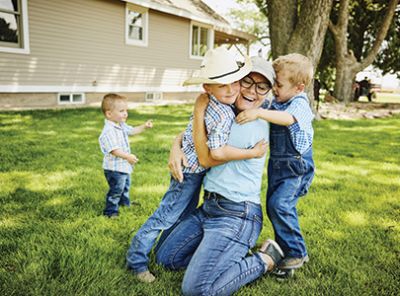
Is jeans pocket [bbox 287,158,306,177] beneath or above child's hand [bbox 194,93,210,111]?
beneath

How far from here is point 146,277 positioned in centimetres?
238

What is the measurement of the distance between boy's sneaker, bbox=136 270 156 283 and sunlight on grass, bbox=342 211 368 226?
2.03 m

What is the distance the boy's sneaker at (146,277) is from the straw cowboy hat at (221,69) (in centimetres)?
132

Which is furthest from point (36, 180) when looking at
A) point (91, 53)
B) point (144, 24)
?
point (144, 24)

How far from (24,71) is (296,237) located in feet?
31.5

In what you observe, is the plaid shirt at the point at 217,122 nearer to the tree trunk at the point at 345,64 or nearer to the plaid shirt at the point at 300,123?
the plaid shirt at the point at 300,123

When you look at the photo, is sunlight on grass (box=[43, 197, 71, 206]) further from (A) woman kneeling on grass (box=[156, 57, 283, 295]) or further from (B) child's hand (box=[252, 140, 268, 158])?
(B) child's hand (box=[252, 140, 268, 158])

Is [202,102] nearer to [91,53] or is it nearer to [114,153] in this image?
[114,153]

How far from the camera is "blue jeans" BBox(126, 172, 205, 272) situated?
2.42 m

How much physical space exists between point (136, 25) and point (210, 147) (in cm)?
1185

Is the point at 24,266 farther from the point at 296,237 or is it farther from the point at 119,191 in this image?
the point at 296,237

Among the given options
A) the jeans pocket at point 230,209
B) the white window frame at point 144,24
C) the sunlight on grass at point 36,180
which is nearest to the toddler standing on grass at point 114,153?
the sunlight on grass at point 36,180

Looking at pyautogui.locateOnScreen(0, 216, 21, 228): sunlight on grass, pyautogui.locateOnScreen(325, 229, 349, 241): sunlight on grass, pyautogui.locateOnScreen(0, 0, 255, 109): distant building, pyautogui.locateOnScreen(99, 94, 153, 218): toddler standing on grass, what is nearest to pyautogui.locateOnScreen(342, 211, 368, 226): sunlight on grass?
pyautogui.locateOnScreen(325, 229, 349, 241): sunlight on grass

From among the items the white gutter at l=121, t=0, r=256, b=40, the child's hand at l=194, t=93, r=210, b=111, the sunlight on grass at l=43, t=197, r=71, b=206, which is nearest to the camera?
the child's hand at l=194, t=93, r=210, b=111
